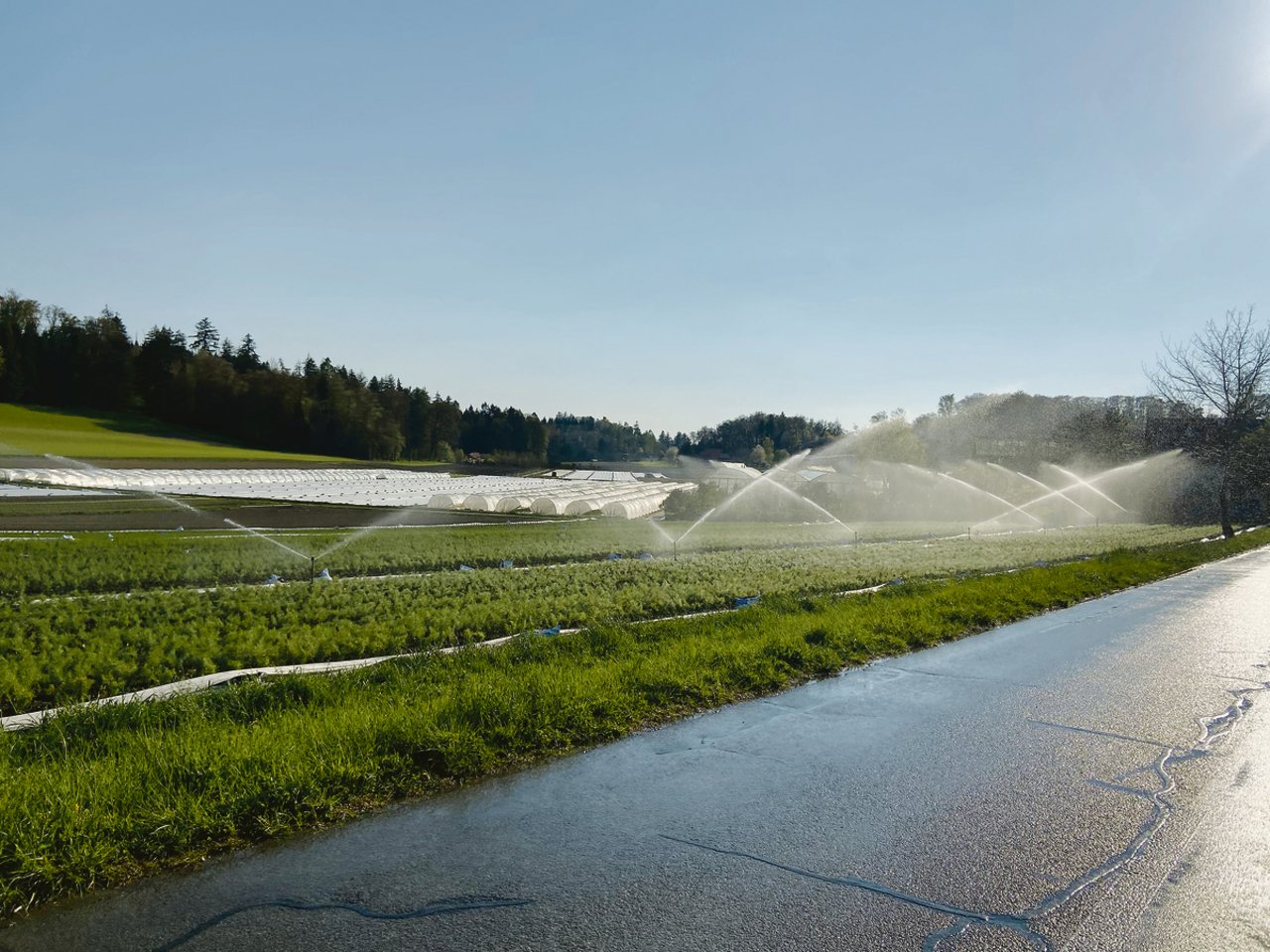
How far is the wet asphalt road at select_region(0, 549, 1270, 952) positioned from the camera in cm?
387

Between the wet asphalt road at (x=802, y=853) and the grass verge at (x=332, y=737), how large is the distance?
12.4 inches

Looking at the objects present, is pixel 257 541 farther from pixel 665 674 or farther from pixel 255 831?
pixel 255 831

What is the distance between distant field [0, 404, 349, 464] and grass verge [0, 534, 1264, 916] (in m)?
58.4

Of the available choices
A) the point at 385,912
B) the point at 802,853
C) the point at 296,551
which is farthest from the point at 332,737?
the point at 296,551

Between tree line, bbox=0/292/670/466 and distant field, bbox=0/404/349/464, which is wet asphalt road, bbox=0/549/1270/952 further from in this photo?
tree line, bbox=0/292/670/466

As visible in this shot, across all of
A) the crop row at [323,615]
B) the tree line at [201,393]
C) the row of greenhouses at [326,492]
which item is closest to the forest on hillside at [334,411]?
the tree line at [201,393]

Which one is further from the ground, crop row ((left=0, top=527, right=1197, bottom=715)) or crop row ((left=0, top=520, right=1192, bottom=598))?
crop row ((left=0, top=527, right=1197, bottom=715))

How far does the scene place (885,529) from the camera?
4238 centimetres

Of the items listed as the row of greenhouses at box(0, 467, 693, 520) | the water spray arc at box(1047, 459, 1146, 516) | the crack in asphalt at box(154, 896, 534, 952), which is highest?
the water spray arc at box(1047, 459, 1146, 516)

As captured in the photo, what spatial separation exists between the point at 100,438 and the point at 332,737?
279 ft

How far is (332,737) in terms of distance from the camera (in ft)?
20.0

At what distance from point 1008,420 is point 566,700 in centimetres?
12292

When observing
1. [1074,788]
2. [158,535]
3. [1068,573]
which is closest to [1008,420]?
[1068,573]

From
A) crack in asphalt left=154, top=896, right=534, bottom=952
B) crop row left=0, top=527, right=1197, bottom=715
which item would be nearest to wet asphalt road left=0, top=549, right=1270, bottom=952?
crack in asphalt left=154, top=896, right=534, bottom=952
